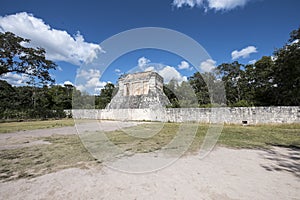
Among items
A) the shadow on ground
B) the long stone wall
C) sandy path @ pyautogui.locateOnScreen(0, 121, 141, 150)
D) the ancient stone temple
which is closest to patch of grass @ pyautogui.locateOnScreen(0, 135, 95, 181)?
sandy path @ pyautogui.locateOnScreen(0, 121, 141, 150)

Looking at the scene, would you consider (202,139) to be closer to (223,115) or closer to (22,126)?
(223,115)

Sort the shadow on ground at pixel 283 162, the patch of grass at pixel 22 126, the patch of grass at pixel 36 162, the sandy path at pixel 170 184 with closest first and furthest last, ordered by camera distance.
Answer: the sandy path at pixel 170 184, the patch of grass at pixel 36 162, the shadow on ground at pixel 283 162, the patch of grass at pixel 22 126

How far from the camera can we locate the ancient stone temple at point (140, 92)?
23.5 m

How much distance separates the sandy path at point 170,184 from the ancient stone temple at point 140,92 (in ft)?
62.8

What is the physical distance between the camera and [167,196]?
229cm

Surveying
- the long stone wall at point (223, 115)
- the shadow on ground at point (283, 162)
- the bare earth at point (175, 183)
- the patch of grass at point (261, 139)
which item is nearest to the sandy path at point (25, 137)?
the bare earth at point (175, 183)

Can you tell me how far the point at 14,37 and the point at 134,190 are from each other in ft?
71.8

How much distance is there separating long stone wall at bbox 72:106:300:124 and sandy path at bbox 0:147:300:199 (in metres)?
10.3

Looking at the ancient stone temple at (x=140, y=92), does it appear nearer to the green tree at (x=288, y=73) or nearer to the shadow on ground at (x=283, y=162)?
the green tree at (x=288, y=73)

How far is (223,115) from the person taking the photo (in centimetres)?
1340

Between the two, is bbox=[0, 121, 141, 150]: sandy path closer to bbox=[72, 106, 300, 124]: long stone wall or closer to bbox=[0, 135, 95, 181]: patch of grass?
bbox=[0, 135, 95, 181]: patch of grass

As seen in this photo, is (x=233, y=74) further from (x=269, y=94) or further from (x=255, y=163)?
(x=255, y=163)

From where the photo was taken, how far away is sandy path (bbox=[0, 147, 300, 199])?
230cm

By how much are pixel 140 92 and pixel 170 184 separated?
23910mm
